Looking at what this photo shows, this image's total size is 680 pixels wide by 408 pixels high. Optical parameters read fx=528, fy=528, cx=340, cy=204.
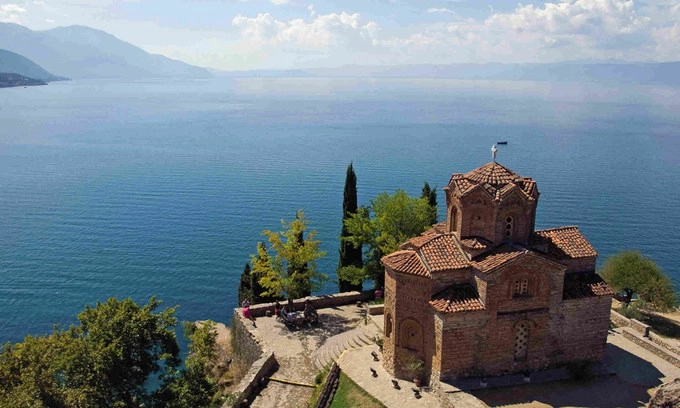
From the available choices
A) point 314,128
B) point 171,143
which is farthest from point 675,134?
point 171,143

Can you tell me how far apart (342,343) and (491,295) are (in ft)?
31.9

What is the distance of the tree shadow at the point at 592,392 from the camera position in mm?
24094

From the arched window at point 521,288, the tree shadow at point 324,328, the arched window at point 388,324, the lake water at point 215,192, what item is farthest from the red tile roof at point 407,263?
the lake water at point 215,192

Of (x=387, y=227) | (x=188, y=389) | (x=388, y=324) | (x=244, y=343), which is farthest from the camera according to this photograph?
(x=387, y=227)

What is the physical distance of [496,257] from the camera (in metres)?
25.0

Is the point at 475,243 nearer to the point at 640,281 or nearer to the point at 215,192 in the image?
the point at 640,281

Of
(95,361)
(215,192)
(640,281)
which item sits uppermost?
(95,361)

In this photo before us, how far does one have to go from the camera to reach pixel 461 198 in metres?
26.2

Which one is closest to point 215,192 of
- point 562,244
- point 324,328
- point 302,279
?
point 302,279

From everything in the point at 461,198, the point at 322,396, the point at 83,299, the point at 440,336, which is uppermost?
the point at 461,198

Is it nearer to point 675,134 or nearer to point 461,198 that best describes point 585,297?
point 461,198

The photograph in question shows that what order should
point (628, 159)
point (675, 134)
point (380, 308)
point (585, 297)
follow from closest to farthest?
1. point (585, 297)
2. point (380, 308)
3. point (628, 159)
4. point (675, 134)

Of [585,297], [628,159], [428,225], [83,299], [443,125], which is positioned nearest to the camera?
[585,297]

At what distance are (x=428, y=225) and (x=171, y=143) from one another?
96761 mm
